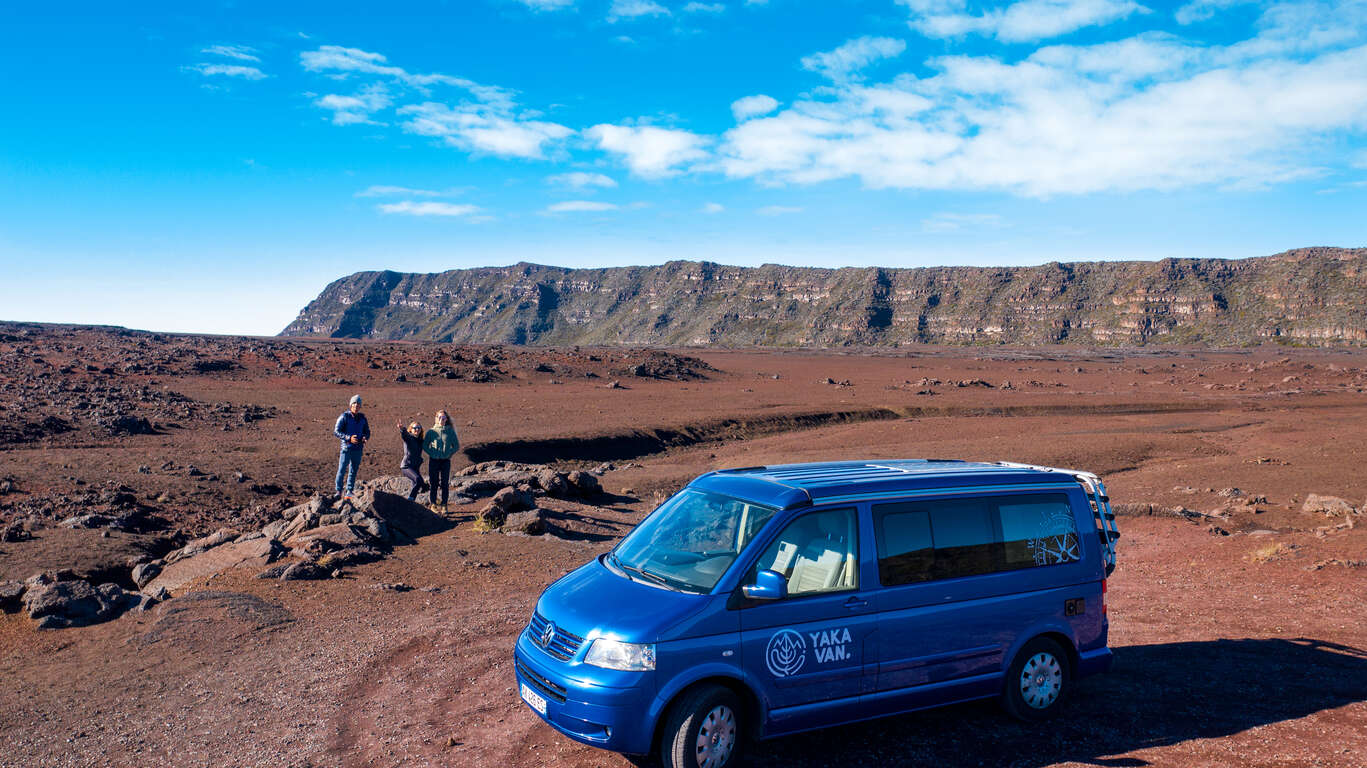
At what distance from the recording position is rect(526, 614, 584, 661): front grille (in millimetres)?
5496

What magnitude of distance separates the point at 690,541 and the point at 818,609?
1.10 meters

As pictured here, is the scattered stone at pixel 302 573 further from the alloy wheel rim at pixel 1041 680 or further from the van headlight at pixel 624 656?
the alloy wheel rim at pixel 1041 680

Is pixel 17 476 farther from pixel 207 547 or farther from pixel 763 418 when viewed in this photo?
pixel 763 418

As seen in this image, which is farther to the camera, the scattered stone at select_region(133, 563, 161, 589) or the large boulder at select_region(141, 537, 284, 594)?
the scattered stone at select_region(133, 563, 161, 589)

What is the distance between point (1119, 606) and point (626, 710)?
25.8 feet

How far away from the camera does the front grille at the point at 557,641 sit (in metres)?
5.50

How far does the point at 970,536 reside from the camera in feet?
20.7

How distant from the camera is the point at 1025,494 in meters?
6.62

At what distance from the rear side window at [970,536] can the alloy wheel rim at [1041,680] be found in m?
0.81

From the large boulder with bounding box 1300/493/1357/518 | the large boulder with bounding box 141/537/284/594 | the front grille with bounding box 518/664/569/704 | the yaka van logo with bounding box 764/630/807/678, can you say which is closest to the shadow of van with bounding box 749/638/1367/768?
the yaka van logo with bounding box 764/630/807/678

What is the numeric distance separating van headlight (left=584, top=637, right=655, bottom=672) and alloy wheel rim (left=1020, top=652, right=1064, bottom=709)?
3.34 meters

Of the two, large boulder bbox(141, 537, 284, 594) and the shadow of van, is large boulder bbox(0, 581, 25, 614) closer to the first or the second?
large boulder bbox(141, 537, 284, 594)


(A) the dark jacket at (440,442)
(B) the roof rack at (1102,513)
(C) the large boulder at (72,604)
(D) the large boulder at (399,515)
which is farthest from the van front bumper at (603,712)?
(A) the dark jacket at (440,442)

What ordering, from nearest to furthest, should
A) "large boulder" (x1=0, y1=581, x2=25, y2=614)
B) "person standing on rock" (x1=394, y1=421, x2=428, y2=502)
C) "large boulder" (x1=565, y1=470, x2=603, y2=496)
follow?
"large boulder" (x1=0, y1=581, x2=25, y2=614) < "person standing on rock" (x1=394, y1=421, x2=428, y2=502) < "large boulder" (x1=565, y1=470, x2=603, y2=496)
